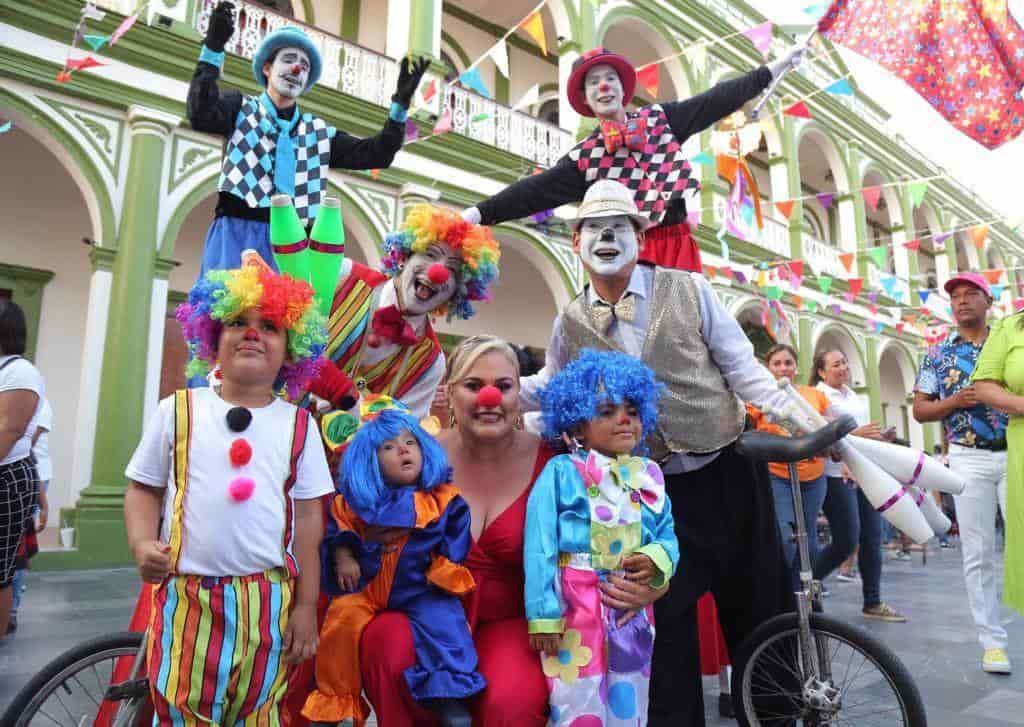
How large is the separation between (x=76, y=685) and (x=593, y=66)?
2.69 meters

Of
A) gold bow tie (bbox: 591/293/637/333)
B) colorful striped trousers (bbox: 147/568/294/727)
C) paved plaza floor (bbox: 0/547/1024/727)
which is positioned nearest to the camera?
colorful striped trousers (bbox: 147/568/294/727)

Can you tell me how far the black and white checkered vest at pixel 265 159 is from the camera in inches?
94.4

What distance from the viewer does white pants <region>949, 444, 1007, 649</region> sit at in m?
3.17

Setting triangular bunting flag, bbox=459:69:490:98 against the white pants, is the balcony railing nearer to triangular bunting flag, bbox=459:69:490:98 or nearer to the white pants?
triangular bunting flag, bbox=459:69:490:98

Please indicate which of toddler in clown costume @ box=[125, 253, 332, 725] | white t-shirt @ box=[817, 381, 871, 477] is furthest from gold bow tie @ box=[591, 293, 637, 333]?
white t-shirt @ box=[817, 381, 871, 477]

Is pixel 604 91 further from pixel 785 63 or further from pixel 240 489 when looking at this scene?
pixel 240 489

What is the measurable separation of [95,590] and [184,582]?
12.6ft

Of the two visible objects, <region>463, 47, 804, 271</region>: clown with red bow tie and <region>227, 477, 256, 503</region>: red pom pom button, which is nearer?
<region>227, 477, 256, 503</region>: red pom pom button

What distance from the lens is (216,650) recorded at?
5.05 feet

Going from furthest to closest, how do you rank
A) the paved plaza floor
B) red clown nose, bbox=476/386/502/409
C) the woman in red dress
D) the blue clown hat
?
1. the paved plaza floor
2. the blue clown hat
3. red clown nose, bbox=476/386/502/409
4. the woman in red dress

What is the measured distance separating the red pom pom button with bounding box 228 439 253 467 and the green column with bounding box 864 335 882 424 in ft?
50.7

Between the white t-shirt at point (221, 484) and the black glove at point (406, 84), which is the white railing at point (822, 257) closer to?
the black glove at point (406, 84)

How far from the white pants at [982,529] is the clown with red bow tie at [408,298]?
2572 mm

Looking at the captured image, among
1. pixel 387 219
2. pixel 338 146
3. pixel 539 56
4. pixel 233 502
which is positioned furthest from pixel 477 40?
pixel 233 502
